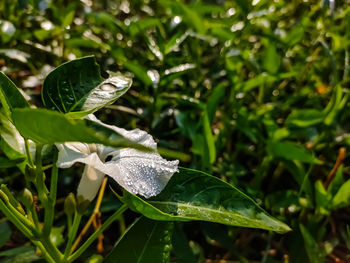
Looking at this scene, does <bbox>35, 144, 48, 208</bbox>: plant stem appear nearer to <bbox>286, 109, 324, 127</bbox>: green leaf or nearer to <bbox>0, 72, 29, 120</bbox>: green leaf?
<bbox>0, 72, 29, 120</bbox>: green leaf

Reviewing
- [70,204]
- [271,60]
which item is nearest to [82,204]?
[70,204]

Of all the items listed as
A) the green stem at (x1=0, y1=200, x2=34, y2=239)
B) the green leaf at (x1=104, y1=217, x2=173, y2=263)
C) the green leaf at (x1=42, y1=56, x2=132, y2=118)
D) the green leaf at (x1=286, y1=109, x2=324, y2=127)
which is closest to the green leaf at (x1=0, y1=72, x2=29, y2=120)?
the green leaf at (x1=42, y1=56, x2=132, y2=118)

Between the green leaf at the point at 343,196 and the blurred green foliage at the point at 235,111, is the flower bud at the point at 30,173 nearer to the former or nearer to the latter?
the blurred green foliage at the point at 235,111

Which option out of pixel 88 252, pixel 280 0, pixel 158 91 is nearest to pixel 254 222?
pixel 88 252

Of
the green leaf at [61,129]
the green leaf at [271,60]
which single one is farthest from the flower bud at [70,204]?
the green leaf at [271,60]

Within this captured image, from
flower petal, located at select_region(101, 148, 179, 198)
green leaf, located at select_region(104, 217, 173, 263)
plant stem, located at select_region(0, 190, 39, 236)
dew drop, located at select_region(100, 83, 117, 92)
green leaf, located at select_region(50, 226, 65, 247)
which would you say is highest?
dew drop, located at select_region(100, 83, 117, 92)
